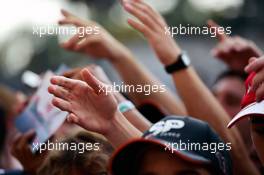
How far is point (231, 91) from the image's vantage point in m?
4.65

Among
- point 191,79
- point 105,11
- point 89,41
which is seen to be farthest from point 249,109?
point 105,11

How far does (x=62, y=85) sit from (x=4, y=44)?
17.4 metres

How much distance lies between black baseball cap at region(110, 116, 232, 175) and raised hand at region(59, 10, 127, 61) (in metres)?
1.02

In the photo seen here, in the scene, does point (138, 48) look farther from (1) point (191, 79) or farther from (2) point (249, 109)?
(2) point (249, 109)

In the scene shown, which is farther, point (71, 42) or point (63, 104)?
point (71, 42)

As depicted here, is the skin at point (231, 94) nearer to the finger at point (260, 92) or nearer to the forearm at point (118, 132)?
the forearm at point (118, 132)

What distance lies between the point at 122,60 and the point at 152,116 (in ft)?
1.40

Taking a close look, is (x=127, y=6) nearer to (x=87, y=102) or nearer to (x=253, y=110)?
(x=87, y=102)

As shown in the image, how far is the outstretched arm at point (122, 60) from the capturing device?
417 cm

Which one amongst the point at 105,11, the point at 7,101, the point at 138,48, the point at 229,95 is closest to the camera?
the point at 229,95

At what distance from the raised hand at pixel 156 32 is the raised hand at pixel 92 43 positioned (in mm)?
230

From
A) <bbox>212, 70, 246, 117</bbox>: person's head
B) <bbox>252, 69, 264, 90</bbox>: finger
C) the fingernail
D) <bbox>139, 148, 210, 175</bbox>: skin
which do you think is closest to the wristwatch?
the fingernail

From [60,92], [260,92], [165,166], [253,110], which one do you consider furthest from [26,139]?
[260,92]

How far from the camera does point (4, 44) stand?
20422 millimetres
